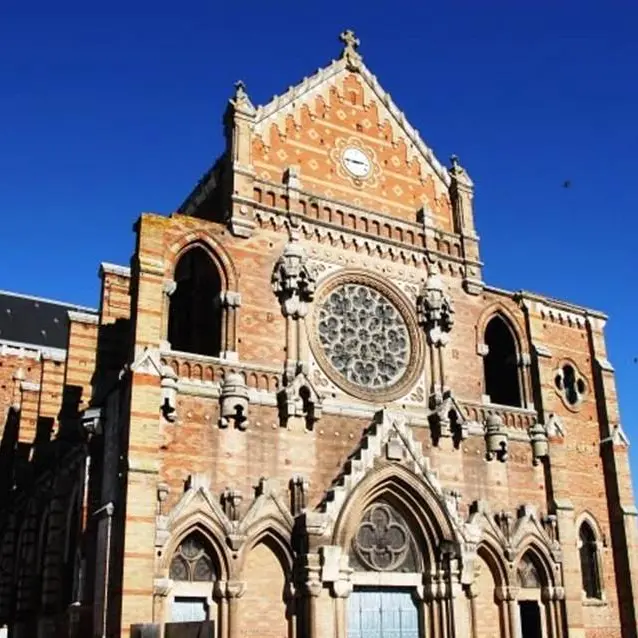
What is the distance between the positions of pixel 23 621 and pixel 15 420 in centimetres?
1145

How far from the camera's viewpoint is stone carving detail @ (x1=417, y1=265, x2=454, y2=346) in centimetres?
2670

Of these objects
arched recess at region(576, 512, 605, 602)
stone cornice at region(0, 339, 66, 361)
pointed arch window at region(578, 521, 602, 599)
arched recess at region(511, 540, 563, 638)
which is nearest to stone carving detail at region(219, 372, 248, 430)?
arched recess at region(511, 540, 563, 638)

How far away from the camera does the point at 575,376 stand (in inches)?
1208

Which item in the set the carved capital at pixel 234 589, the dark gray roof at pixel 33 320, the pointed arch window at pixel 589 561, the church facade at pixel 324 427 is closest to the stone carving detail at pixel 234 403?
the church facade at pixel 324 427

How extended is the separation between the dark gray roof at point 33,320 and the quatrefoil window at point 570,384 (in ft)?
85.8

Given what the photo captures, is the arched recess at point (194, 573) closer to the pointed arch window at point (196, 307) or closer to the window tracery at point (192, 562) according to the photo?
the window tracery at point (192, 562)

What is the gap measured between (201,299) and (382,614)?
10255 millimetres

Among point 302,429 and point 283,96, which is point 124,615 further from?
point 283,96

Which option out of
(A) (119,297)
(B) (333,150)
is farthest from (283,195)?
(A) (119,297)

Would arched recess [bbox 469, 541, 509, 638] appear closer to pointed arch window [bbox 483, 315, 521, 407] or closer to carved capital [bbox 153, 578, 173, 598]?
pointed arch window [bbox 483, 315, 521, 407]

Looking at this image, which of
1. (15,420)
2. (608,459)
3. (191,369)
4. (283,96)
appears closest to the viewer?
(191,369)

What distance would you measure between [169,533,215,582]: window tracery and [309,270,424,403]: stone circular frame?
20.8 feet

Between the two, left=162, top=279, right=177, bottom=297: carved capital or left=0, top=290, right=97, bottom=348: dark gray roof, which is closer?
left=162, top=279, right=177, bottom=297: carved capital

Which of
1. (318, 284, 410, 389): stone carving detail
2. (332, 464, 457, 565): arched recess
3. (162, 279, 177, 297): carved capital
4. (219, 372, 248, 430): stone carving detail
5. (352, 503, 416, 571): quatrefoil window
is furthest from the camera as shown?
(318, 284, 410, 389): stone carving detail
